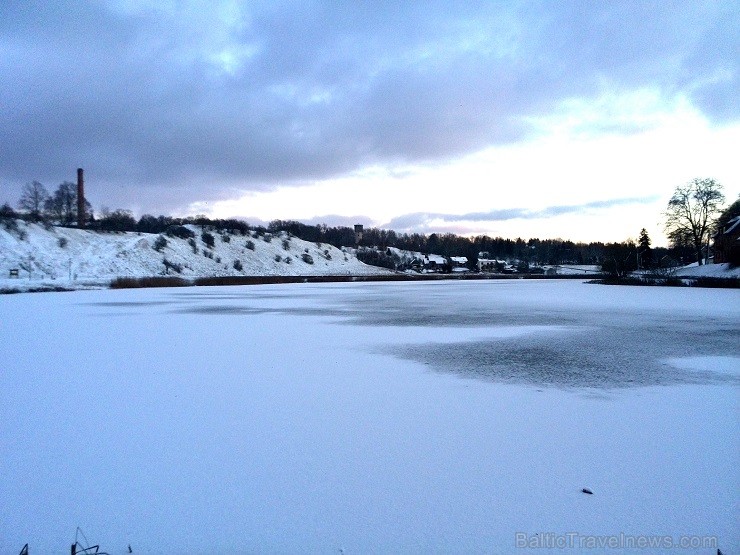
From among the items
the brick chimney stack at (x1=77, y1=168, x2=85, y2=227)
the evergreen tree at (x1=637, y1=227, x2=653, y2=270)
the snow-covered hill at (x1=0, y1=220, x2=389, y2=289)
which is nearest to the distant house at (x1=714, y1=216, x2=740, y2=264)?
the evergreen tree at (x1=637, y1=227, x2=653, y2=270)

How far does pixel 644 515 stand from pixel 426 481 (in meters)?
1.70

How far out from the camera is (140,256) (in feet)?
172

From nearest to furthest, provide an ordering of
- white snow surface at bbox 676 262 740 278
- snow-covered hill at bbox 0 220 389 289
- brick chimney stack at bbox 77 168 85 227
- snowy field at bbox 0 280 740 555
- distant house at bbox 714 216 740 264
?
snowy field at bbox 0 280 740 555 < snow-covered hill at bbox 0 220 389 289 < white snow surface at bbox 676 262 740 278 < distant house at bbox 714 216 740 264 < brick chimney stack at bbox 77 168 85 227

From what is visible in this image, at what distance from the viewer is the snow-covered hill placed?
41.1 metres

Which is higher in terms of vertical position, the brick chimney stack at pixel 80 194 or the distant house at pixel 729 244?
the brick chimney stack at pixel 80 194

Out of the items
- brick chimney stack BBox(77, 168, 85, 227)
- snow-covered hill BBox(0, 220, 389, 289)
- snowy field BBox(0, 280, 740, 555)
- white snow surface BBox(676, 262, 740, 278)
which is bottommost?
snowy field BBox(0, 280, 740, 555)

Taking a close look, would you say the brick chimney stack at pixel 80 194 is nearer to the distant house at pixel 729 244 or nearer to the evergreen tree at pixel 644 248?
the distant house at pixel 729 244

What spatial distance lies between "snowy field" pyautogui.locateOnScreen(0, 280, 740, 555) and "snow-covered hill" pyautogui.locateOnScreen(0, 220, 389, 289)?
31968 mm

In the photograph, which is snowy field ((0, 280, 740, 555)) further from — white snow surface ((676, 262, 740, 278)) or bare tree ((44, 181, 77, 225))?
bare tree ((44, 181, 77, 225))

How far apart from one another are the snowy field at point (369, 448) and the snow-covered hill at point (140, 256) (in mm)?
31968

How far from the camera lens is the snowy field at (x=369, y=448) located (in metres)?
3.61

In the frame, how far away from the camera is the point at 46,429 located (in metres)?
5.75

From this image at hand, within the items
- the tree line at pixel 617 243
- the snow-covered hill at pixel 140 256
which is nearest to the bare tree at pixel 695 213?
the tree line at pixel 617 243

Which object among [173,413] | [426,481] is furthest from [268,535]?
[173,413]
